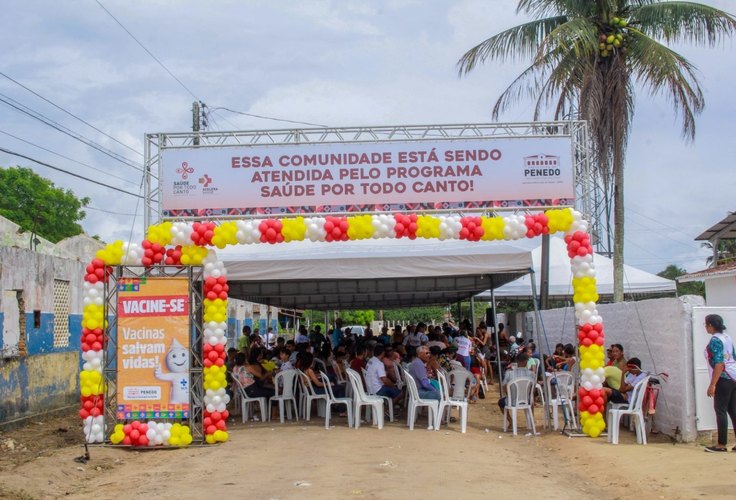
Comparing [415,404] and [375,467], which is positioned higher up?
[415,404]

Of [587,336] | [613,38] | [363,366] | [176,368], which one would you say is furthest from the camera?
[613,38]

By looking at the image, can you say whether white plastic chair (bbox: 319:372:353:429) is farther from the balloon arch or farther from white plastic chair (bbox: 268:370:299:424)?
the balloon arch

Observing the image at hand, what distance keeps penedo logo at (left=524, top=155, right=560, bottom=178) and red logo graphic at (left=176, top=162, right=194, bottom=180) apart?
470 centimetres

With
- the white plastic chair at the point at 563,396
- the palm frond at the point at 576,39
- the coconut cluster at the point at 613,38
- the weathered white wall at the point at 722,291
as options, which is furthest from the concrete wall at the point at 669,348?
the weathered white wall at the point at 722,291

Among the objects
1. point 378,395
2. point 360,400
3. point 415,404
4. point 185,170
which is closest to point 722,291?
point 378,395

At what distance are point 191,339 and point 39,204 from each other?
36877mm

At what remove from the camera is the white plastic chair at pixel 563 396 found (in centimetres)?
1040

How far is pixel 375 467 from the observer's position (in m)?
7.85

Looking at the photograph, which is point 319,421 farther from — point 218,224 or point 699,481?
point 699,481

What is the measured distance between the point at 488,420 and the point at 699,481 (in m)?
5.02

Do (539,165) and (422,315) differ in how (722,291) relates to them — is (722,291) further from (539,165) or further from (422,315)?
(422,315)

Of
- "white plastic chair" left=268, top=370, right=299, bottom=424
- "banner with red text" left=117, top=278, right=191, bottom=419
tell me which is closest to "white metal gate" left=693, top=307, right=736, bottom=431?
"white plastic chair" left=268, top=370, right=299, bottom=424

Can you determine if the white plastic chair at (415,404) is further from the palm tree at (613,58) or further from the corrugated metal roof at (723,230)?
the corrugated metal roof at (723,230)

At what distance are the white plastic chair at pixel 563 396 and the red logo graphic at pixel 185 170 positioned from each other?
227 inches
